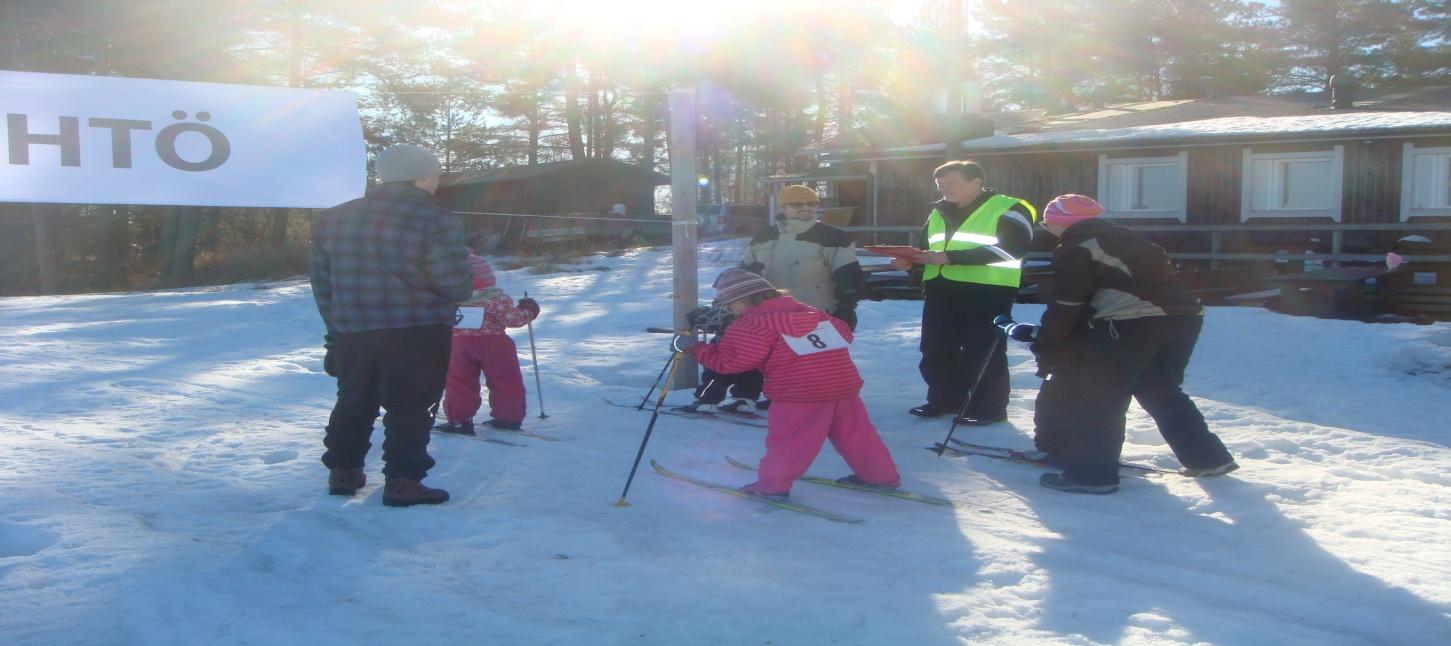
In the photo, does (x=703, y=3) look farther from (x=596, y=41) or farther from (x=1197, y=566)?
(x=1197, y=566)

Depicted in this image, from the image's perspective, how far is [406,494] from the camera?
5137 mm

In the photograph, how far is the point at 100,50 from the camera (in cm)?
2208

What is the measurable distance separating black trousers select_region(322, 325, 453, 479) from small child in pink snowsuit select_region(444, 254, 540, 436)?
64.5 inches

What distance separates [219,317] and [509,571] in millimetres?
10592

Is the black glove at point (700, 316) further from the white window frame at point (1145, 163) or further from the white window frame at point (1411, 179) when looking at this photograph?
the white window frame at point (1411, 179)

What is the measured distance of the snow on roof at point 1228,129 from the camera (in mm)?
18891

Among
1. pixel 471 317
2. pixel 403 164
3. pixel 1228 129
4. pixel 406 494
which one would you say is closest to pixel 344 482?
pixel 406 494

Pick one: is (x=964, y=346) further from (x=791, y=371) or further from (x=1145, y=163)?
(x=1145, y=163)

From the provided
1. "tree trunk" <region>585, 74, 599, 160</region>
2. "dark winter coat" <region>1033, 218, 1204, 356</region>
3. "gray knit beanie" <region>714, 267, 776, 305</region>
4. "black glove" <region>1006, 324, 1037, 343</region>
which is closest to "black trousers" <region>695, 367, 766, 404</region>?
"black glove" <region>1006, 324, 1037, 343</region>

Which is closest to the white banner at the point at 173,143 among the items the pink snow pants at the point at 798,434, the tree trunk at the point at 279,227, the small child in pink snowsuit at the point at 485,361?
the small child in pink snowsuit at the point at 485,361

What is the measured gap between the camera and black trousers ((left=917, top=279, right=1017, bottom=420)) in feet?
23.5

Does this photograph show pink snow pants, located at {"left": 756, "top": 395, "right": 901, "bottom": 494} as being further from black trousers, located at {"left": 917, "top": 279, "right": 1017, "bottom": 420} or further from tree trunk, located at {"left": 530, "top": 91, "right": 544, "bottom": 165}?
tree trunk, located at {"left": 530, "top": 91, "right": 544, "bottom": 165}

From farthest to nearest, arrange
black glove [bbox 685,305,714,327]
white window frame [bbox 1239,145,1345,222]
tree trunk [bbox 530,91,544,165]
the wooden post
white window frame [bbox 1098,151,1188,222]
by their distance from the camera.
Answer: tree trunk [bbox 530,91,544,165] < white window frame [bbox 1098,151,1188,222] < white window frame [bbox 1239,145,1345,222] < the wooden post < black glove [bbox 685,305,714,327]

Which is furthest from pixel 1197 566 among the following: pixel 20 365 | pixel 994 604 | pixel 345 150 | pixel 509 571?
pixel 20 365
